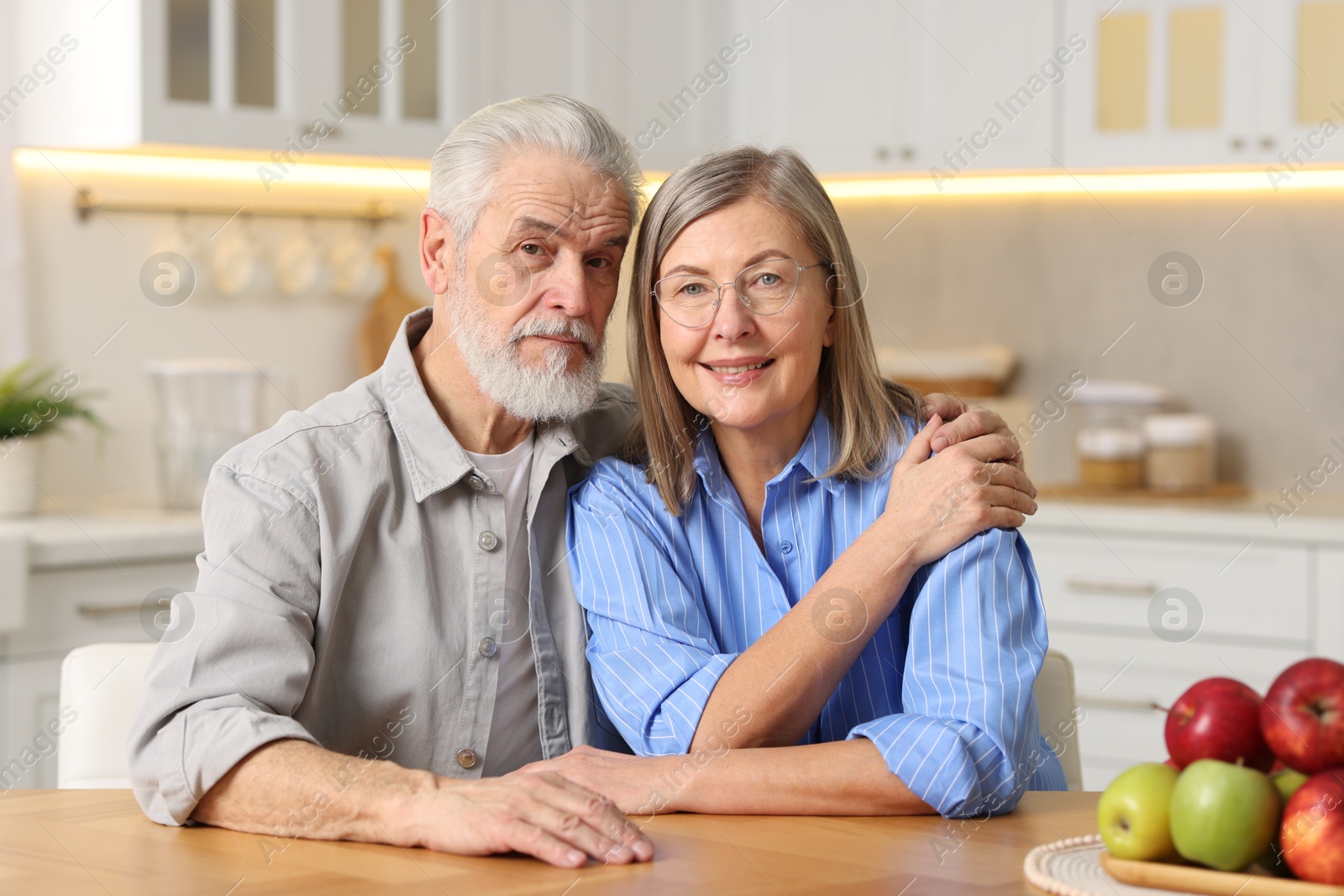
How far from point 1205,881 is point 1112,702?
Answer: 2304 mm

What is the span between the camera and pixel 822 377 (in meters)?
1.68

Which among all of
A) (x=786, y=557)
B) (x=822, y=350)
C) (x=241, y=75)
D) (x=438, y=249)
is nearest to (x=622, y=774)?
(x=786, y=557)

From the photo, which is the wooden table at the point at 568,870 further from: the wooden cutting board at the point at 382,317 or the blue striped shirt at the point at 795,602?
→ the wooden cutting board at the point at 382,317

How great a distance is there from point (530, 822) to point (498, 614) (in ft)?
1.61

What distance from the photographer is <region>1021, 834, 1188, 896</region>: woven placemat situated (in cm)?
98

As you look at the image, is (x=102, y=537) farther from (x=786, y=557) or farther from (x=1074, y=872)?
(x=1074, y=872)

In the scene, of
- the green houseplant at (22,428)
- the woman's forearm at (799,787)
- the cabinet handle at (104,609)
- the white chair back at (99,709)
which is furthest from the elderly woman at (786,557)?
the green houseplant at (22,428)

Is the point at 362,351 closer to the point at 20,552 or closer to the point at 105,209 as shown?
the point at 105,209

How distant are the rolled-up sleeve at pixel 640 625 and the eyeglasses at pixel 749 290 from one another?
214mm

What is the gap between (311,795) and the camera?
1221mm

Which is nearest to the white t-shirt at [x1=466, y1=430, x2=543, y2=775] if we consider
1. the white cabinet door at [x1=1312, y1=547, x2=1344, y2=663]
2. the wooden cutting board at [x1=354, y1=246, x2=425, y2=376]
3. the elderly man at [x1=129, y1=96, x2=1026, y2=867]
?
the elderly man at [x1=129, y1=96, x2=1026, y2=867]

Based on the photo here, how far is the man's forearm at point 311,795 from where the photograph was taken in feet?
3.91

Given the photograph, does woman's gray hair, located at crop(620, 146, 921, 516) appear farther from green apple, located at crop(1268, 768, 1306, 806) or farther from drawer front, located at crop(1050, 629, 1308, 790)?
drawer front, located at crop(1050, 629, 1308, 790)

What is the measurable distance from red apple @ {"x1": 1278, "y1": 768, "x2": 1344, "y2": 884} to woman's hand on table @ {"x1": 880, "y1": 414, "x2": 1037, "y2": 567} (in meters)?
0.51
